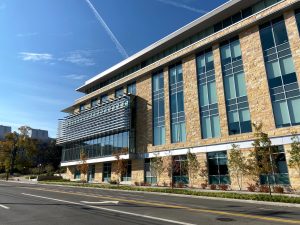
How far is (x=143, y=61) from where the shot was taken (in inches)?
1754

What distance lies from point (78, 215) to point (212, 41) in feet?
89.3

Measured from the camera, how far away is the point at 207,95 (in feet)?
108

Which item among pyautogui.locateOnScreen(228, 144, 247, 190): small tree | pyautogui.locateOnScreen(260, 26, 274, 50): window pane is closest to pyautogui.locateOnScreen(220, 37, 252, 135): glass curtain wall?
pyautogui.locateOnScreen(228, 144, 247, 190): small tree

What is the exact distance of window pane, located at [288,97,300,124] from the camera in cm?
2446

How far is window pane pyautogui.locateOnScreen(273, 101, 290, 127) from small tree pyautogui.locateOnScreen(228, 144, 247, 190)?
4.70 m

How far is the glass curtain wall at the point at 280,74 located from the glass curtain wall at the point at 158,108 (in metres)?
Answer: 15.6

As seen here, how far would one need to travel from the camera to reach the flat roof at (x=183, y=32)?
31.6m

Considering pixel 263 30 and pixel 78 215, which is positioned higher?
pixel 263 30

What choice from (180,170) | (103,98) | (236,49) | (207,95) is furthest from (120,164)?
(236,49)

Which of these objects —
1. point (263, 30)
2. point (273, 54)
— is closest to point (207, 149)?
point (273, 54)

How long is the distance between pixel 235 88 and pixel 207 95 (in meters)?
3.88

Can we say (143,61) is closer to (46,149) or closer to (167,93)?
(167,93)

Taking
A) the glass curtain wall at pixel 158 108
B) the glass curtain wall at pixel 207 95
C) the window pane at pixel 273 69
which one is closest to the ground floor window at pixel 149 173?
the glass curtain wall at pixel 158 108

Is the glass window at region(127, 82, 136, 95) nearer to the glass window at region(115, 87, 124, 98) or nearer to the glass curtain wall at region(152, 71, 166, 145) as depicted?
the glass window at region(115, 87, 124, 98)
